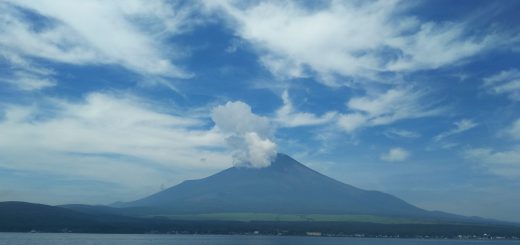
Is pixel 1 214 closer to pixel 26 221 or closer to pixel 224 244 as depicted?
pixel 26 221

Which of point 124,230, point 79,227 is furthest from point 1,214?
point 124,230

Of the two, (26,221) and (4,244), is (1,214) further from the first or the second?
(4,244)

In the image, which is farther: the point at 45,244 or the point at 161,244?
the point at 161,244

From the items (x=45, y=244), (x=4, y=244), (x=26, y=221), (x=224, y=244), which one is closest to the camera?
(x=4, y=244)

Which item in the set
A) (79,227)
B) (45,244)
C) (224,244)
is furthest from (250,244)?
(79,227)

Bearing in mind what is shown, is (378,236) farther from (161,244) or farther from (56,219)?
(56,219)

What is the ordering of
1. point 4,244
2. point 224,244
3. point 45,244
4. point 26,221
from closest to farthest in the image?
point 4,244, point 45,244, point 224,244, point 26,221

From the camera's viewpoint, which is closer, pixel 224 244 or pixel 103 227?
pixel 224 244

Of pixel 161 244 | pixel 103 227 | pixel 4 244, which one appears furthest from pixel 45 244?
pixel 103 227
